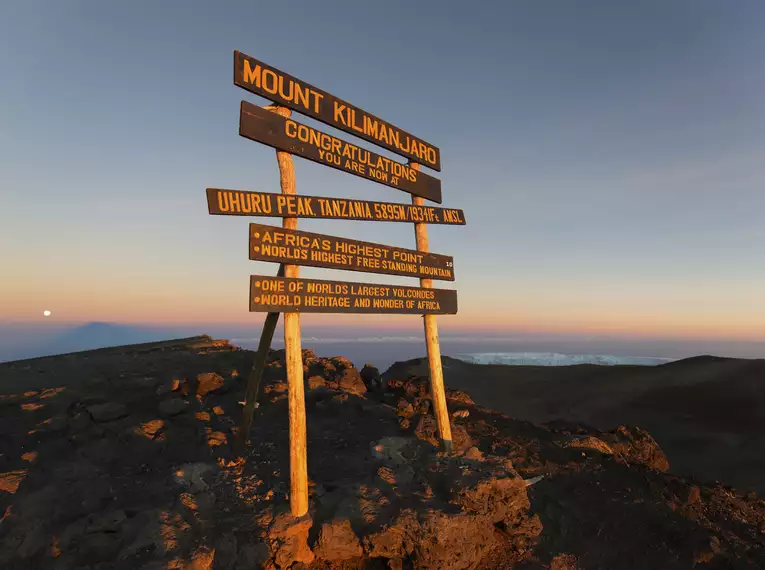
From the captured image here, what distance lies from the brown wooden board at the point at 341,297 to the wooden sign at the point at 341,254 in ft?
0.93

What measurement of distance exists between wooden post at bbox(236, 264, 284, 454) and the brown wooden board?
0.58m

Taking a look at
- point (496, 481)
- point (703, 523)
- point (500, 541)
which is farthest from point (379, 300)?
point (703, 523)

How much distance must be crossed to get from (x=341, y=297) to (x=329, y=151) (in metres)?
2.31

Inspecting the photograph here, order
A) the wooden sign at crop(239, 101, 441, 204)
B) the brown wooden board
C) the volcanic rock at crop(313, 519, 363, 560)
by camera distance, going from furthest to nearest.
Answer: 1. the wooden sign at crop(239, 101, 441, 204)
2. the brown wooden board
3. the volcanic rock at crop(313, 519, 363, 560)

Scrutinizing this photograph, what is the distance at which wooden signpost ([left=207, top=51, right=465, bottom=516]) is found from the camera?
5.99m

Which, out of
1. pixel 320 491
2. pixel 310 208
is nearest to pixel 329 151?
pixel 310 208

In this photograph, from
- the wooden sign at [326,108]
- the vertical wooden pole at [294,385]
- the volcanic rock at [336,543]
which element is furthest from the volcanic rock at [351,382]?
the wooden sign at [326,108]

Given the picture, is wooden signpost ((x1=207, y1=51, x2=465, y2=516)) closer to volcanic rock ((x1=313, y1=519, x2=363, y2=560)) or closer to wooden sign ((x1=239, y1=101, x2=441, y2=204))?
wooden sign ((x1=239, y1=101, x2=441, y2=204))

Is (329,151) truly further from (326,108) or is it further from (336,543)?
(336,543)

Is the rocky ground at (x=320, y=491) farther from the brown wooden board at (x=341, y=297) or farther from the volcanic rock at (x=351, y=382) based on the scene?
the brown wooden board at (x=341, y=297)

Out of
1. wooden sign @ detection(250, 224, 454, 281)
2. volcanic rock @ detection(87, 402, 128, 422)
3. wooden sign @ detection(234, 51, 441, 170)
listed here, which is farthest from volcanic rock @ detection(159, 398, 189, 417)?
wooden sign @ detection(234, 51, 441, 170)

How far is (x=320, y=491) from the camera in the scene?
21.3 feet

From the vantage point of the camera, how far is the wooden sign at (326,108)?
20.0 feet

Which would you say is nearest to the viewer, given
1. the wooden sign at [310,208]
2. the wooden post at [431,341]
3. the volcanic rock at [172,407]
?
the wooden sign at [310,208]
